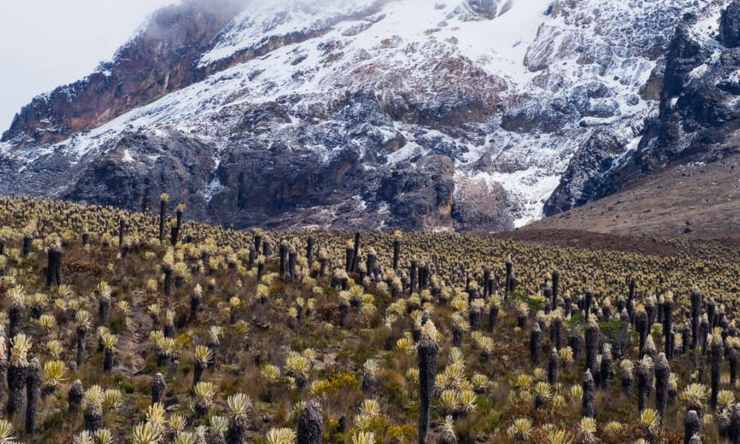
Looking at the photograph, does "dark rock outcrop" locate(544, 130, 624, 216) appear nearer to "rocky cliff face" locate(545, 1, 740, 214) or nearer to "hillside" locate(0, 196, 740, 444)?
"rocky cliff face" locate(545, 1, 740, 214)

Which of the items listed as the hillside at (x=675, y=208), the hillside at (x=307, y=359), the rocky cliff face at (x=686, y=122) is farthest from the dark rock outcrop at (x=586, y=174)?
the hillside at (x=307, y=359)

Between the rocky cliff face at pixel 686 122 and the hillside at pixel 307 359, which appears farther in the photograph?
the rocky cliff face at pixel 686 122

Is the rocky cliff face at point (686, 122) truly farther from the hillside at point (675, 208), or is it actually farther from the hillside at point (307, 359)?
the hillside at point (307, 359)

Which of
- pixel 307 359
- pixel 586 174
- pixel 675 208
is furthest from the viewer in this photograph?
pixel 586 174

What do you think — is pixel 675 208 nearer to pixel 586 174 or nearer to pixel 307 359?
pixel 586 174

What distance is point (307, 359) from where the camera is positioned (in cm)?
1806

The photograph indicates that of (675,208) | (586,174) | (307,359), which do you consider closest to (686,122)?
(586,174)

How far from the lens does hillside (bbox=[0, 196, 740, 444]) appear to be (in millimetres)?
13336

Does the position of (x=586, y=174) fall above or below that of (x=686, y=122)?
below

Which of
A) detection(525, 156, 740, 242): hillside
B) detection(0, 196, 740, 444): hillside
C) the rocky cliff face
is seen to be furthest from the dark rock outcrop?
detection(0, 196, 740, 444): hillside

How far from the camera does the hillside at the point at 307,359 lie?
1334cm

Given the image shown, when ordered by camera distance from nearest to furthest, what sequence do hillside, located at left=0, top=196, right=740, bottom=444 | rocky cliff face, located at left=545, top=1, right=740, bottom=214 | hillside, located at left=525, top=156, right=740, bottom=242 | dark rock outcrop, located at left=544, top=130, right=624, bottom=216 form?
hillside, located at left=0, top=196, right=740, bottom=444 < hillside, located at left=525, top=156, right=740, bottom=242 < rocky cliff face, located at left=545, top=1, right=740, bottom=214 < dark rock outcrop, located at left=544, top=130, right=624, bottom=216

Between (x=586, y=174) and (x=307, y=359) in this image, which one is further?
(x=586, y=174)

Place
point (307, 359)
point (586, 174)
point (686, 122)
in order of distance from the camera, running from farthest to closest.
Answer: point (586, 174) → point (686, 122) → point (307, 359)
